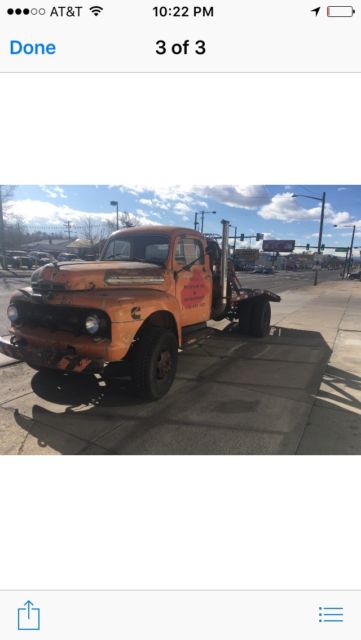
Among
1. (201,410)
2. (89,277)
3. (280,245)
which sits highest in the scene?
(280,245)

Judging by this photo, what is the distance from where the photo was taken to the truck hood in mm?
3693

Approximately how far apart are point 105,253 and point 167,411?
2.75 m

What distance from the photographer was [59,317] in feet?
12.3

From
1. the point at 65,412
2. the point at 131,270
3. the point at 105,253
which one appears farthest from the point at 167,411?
the point at 105,253

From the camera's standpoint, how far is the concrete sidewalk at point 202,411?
309cm

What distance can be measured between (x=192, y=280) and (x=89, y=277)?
1795mm

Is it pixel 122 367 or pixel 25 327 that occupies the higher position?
pixel 25 327

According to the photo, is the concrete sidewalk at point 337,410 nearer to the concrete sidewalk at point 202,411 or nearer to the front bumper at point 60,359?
the concrete sidewalk at point 202,411

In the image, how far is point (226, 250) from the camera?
5.95 m

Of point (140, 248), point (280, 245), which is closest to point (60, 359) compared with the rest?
point (140, 248)
